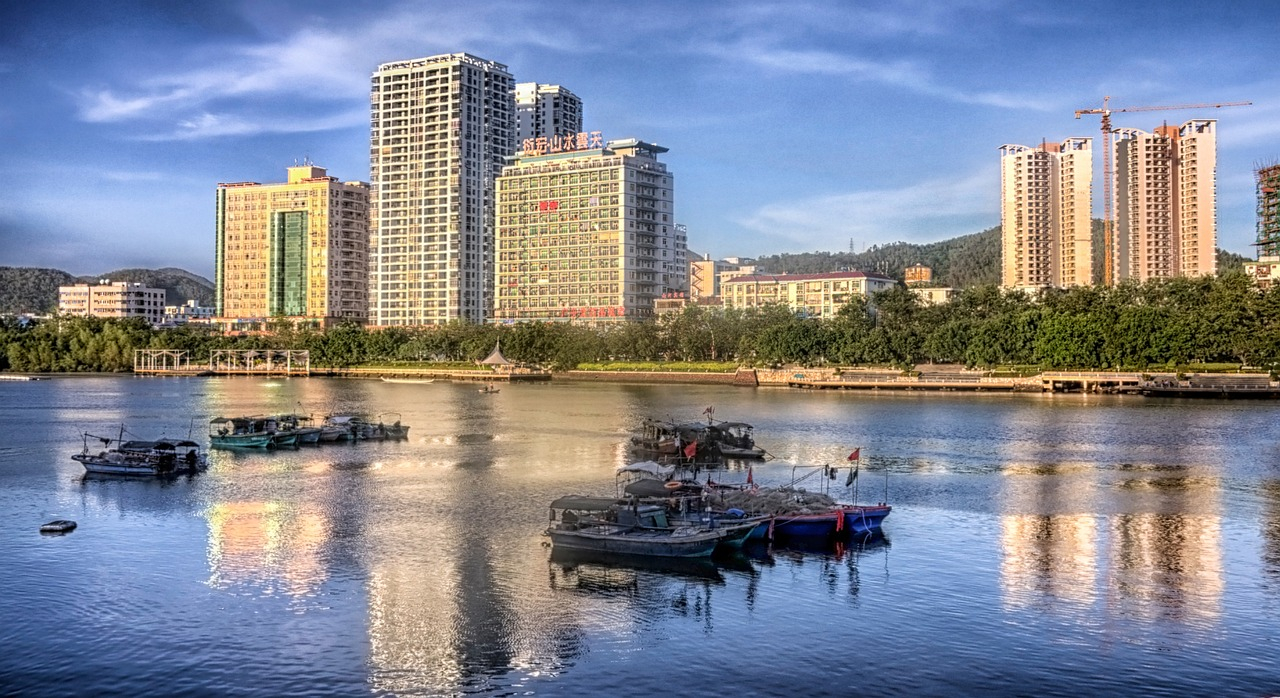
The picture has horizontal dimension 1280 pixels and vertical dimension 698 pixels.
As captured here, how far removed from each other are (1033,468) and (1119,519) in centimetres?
1582

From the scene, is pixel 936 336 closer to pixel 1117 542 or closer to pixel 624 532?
pixel 1117 542

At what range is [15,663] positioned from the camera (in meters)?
26.4

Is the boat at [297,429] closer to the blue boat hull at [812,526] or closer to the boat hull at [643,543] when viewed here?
the boat hull at [643,543]

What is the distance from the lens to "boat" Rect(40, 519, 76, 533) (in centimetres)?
4150

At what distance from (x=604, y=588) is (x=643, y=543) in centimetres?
335

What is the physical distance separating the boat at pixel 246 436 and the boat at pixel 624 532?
3872 cm

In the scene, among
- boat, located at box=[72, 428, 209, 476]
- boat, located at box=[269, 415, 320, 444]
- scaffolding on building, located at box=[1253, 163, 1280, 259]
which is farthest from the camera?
scaffolding on building, located at box=[1253, 163, 1280, 259]

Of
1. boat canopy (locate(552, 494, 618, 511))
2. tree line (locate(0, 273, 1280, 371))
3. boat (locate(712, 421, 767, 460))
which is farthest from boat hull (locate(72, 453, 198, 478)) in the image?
tree line (locate(0, 273, 1280, 371))

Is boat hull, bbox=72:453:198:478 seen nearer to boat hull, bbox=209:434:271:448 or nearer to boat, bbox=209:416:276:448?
boat hull, bbox=209:434:271:448

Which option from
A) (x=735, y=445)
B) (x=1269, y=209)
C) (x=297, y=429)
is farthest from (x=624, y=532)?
(x=1269, y=209)

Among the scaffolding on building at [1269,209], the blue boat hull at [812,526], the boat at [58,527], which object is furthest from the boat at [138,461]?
the scaffolding on building at [1269,209]

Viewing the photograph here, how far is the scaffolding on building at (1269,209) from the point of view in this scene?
160m

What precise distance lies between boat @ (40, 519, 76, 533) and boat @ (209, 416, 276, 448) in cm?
2794

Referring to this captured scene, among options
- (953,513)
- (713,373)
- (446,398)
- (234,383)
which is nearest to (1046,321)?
(713,373)
